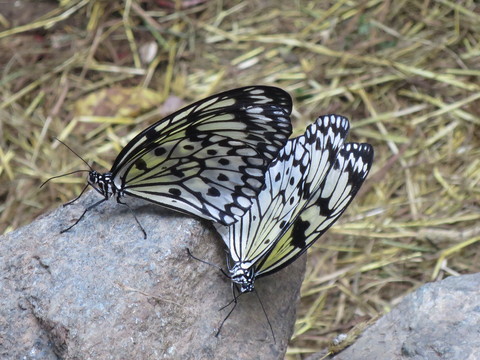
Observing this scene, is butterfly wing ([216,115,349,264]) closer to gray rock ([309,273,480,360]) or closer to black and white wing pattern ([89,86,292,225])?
black and white wing pattern ([89,86,292,225])

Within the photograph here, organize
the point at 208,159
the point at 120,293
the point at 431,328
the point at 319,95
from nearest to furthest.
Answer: the point at 120,293
the point at 208,159
the point at 431,328
the point at 319,95

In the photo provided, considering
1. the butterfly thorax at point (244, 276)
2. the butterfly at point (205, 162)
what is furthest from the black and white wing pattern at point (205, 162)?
the butterfly thorax at point (244, 276)

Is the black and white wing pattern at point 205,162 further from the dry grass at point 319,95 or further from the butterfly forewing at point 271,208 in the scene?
the dry grass at point 319,95

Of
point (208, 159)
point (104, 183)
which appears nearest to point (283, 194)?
point (208, 159)

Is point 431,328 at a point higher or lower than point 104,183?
lower

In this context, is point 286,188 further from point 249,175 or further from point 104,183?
point 104,183

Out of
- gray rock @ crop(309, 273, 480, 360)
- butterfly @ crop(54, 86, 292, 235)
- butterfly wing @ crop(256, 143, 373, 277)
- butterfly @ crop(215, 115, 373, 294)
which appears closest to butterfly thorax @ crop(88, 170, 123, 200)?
butterfly @ crop(54, 86, 292, 235)

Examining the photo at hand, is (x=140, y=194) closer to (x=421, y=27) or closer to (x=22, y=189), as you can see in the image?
(x=22, y=189)
